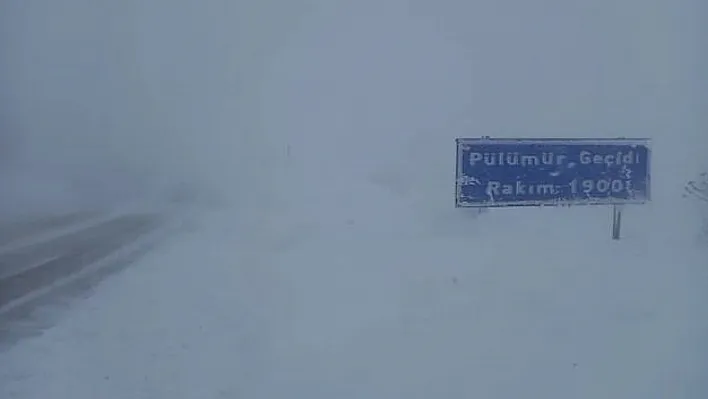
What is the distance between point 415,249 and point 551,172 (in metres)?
0.25

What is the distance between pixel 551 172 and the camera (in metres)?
1.51

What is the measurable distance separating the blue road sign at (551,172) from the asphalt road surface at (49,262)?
1.77 ft

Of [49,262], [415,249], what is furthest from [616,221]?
[49,262]

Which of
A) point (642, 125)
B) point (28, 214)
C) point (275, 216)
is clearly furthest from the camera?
point (642, 125)

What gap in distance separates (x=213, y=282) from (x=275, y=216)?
14 centimetres

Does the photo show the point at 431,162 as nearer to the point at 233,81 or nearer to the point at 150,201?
the point at 233,81

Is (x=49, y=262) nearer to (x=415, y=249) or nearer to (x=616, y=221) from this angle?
(x=415, y=249)

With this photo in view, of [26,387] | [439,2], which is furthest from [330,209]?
[26,387]

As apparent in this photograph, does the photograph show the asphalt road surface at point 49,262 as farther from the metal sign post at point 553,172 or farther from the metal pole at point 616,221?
the metal pole at point 616,221

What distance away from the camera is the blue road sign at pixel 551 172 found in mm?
1488

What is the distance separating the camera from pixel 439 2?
1.46m

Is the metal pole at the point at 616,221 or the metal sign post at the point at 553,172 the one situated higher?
the metal sign post at the point at 553,172

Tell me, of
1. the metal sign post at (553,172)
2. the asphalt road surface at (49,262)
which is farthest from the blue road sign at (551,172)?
the asphalt road surface at (49,262)

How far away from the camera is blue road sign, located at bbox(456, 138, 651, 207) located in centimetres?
149
